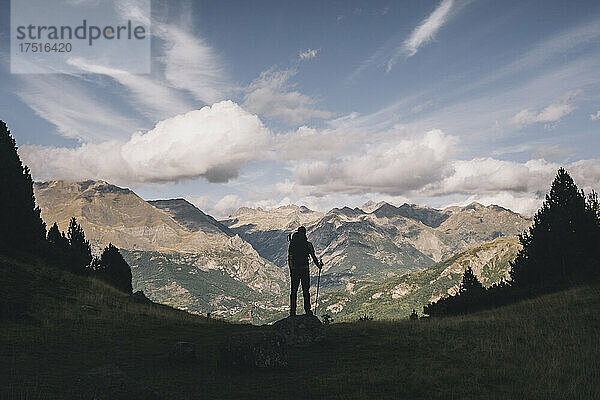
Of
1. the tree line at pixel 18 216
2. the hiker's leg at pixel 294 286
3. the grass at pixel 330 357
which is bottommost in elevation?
the grass at pixel 330 357

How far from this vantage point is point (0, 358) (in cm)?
1133

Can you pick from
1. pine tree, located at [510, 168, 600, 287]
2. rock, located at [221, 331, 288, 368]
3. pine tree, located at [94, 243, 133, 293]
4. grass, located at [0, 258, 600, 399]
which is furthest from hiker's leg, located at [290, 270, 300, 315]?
pine tree, located at [94, 243, 133, 293]

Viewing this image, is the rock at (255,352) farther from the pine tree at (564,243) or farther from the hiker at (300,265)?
the pine tree at (564,243)

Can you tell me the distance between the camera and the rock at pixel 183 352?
11.7 m

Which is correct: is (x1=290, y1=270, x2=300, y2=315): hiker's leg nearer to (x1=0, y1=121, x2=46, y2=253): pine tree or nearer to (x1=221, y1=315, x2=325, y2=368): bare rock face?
(x1=221, y1=315, x2=325, y2=368): bare rock face

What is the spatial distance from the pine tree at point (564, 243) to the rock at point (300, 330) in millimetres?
26079

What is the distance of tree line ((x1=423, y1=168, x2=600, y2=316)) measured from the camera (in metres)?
28.5

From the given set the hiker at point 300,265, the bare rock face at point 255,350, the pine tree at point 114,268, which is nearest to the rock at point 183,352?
the bare rock face at point 255,350

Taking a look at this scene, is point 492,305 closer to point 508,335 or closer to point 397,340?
point 508,335

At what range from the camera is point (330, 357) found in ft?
41.1

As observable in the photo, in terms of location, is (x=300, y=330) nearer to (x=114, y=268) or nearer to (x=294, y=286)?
(x=294, y=286)

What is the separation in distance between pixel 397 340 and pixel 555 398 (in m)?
6.45

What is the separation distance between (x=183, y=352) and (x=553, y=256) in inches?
1584

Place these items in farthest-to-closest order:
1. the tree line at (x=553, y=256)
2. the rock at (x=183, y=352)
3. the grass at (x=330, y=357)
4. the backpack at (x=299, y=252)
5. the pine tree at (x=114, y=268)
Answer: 1. the pine tree at (x=114, y=268)
2. the tree line at (x=553, y=256)
3. the backpack at (x=299, y=252)
4. the rock at (x=183, y=352)
5. the grass at (x=330, y=357)
